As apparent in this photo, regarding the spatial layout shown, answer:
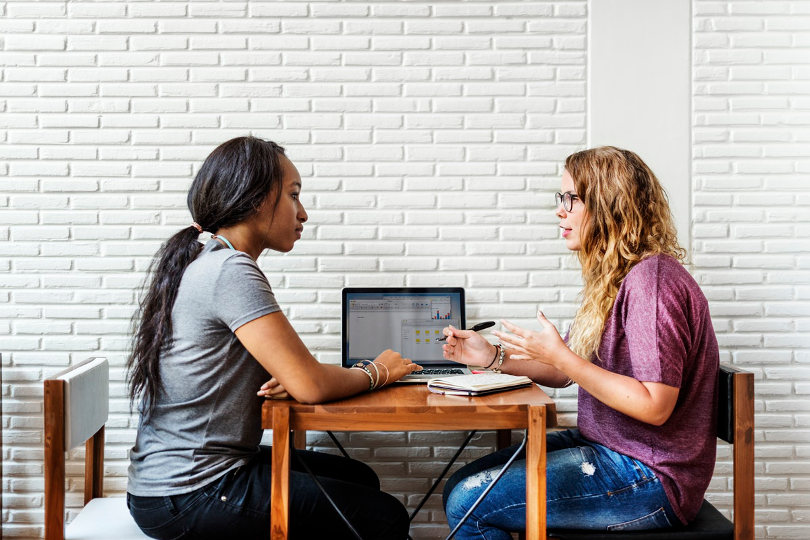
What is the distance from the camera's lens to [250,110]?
2604mm

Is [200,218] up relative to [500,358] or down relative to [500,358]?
up

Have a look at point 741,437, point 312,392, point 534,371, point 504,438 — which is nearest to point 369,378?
point 312,392

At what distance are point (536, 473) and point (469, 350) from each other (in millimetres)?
550

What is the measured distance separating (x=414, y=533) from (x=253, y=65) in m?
1.95

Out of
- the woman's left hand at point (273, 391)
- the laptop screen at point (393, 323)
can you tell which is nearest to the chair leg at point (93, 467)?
the woman's left hand at point (273, 391)

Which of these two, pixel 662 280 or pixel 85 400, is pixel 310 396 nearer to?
pixel 85 400

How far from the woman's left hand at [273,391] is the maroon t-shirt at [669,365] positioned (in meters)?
0.84

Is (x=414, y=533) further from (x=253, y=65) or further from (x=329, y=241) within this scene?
(x=253, y=65)

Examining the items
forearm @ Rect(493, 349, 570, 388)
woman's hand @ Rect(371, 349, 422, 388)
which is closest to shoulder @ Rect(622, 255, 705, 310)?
forearm @ Rect(493, 349, 570, 388)

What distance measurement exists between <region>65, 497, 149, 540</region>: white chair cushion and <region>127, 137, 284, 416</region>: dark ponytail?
32 centimetres

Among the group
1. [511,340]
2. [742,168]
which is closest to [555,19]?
[742,168]

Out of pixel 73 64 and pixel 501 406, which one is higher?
pixel 73 64

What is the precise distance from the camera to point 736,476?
1.72 m

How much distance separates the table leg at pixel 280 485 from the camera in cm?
160
